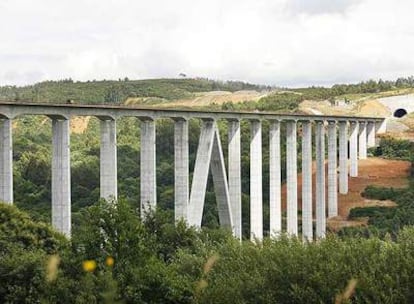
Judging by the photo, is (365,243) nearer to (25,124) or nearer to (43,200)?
(43,200)

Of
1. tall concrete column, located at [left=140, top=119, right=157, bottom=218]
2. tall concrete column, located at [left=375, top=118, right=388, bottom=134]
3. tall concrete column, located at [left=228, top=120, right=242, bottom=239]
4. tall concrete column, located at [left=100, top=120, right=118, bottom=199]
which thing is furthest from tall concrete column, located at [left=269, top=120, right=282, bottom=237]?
tall concrete column, located at [left=375, top=118, right=388, bottom=134]

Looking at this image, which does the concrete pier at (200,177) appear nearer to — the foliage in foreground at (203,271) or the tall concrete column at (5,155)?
the tall concrete column at (5,155)

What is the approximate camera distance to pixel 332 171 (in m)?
67.3

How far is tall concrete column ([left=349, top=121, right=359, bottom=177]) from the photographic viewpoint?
251 feet

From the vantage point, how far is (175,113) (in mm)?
41625

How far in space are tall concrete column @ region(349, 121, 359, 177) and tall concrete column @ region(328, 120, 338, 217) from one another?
31.8ft

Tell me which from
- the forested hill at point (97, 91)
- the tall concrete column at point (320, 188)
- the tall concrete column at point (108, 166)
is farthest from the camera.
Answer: the forested hill at point (97, 91)

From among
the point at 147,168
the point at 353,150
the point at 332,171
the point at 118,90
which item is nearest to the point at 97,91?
the point at 118,90

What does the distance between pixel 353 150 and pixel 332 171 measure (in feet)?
36.9

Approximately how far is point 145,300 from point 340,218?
154 feet

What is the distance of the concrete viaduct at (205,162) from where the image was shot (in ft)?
106

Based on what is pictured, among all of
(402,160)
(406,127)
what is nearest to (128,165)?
(402,160)

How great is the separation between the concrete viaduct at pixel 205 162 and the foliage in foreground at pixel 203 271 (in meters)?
5.45

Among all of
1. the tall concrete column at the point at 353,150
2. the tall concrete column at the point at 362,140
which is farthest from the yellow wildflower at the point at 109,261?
the tall concrete column at the point at 362,140
